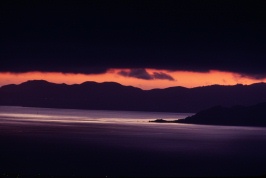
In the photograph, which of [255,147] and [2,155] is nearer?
[2,155]

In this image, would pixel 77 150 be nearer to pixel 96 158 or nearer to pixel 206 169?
pixel 96 158

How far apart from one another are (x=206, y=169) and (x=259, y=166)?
1266 centimetres

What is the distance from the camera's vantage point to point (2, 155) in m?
93.9

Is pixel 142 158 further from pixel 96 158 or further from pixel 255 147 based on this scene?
pixel 255 147

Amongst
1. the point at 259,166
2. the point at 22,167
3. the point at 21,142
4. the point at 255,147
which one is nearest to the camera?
the point at 22,167

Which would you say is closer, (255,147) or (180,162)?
(180,162)

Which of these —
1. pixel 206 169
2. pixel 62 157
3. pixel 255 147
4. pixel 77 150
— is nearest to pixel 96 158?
pixel 62 157

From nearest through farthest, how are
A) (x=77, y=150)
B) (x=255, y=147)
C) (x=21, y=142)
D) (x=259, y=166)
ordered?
(x=259, y=166) < (x=77, y=150) < (x=21, y=142) < (x=255, y=147)

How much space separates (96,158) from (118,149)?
770 inches

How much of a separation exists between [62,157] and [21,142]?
30785mm

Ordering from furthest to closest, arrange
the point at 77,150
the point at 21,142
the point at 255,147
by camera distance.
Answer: the point at 255,147
the point at 21,142
the point at 77,150

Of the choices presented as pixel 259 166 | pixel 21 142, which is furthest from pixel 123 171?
pixel 21 142

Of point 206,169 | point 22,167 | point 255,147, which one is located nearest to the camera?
point 22,167

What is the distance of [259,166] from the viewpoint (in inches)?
3548
